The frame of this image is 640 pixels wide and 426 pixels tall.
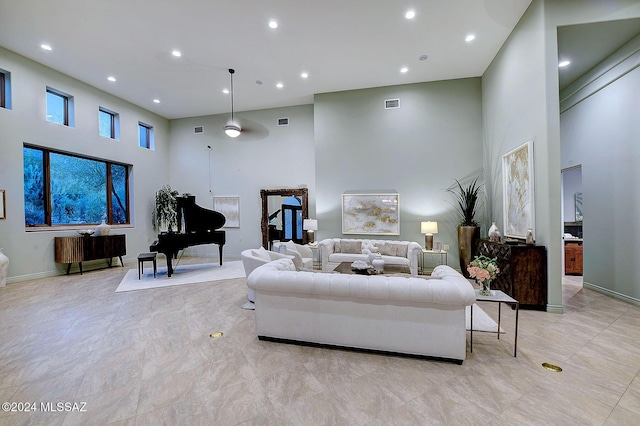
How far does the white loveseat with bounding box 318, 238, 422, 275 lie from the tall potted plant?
1.02m

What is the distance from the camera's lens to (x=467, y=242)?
223 inches

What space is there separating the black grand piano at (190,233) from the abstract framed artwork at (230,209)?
1770 mm

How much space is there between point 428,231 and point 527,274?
7.66 feet

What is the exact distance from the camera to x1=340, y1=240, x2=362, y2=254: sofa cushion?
631 cm

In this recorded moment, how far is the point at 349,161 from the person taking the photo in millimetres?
6953

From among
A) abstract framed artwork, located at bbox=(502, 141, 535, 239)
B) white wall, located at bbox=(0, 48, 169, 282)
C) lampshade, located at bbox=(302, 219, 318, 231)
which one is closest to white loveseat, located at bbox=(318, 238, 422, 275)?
lampshade, located at bbox=(302, 219, 318, 231)

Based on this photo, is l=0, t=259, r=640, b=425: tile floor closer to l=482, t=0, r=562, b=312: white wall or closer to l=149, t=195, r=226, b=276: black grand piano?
l=482, t=0, r=562, b=312: white wall

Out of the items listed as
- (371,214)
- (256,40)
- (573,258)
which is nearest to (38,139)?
(256,40)

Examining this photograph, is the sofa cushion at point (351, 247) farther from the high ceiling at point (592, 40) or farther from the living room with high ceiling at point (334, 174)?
the high ceiling at point (592, 40)

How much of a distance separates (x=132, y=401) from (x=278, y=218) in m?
6.39

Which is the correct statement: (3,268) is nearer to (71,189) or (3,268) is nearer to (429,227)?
(71,189)

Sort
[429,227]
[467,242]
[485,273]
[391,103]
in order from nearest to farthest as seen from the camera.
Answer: [485,273] < [467,242] < [429,227] < [391,103]

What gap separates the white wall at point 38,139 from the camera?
5.31 m

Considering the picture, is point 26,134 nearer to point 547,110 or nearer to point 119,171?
point 119,171
